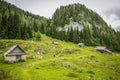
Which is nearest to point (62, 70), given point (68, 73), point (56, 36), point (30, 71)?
point (68, 73)

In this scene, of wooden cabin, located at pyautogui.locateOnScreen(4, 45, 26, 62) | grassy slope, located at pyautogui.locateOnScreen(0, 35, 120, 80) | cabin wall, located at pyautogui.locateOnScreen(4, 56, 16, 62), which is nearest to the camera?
grassy slope, located at pyautogui.locateOnScreen(0, 35, 120, 80)

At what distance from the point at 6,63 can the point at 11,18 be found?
58.1 metres

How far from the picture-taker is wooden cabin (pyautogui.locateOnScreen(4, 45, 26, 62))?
249ft

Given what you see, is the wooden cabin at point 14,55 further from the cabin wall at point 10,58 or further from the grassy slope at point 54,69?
the grassy slope at point 54,69

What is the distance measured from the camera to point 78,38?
169m

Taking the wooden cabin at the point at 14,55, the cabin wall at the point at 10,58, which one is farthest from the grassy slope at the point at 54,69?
the wooden cabin at the point at 14,55

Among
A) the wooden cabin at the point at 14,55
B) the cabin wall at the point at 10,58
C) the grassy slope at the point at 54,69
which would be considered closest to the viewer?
the grassy slope at the point at 54,69

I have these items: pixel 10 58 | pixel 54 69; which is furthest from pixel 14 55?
pixel 54 69

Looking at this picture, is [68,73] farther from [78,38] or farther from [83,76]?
[78,38]

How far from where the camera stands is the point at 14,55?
77.5 m

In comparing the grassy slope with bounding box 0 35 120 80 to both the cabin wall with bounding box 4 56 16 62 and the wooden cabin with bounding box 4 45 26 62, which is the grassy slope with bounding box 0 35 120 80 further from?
the wooden cabin with bounding box 4 45 26 62

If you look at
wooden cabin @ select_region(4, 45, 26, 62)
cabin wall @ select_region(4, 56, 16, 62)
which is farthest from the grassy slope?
wooden cabin @ select_region(4, 45, 26, 62)

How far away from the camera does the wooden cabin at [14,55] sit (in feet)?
249

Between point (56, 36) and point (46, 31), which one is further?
point (46, 31)
